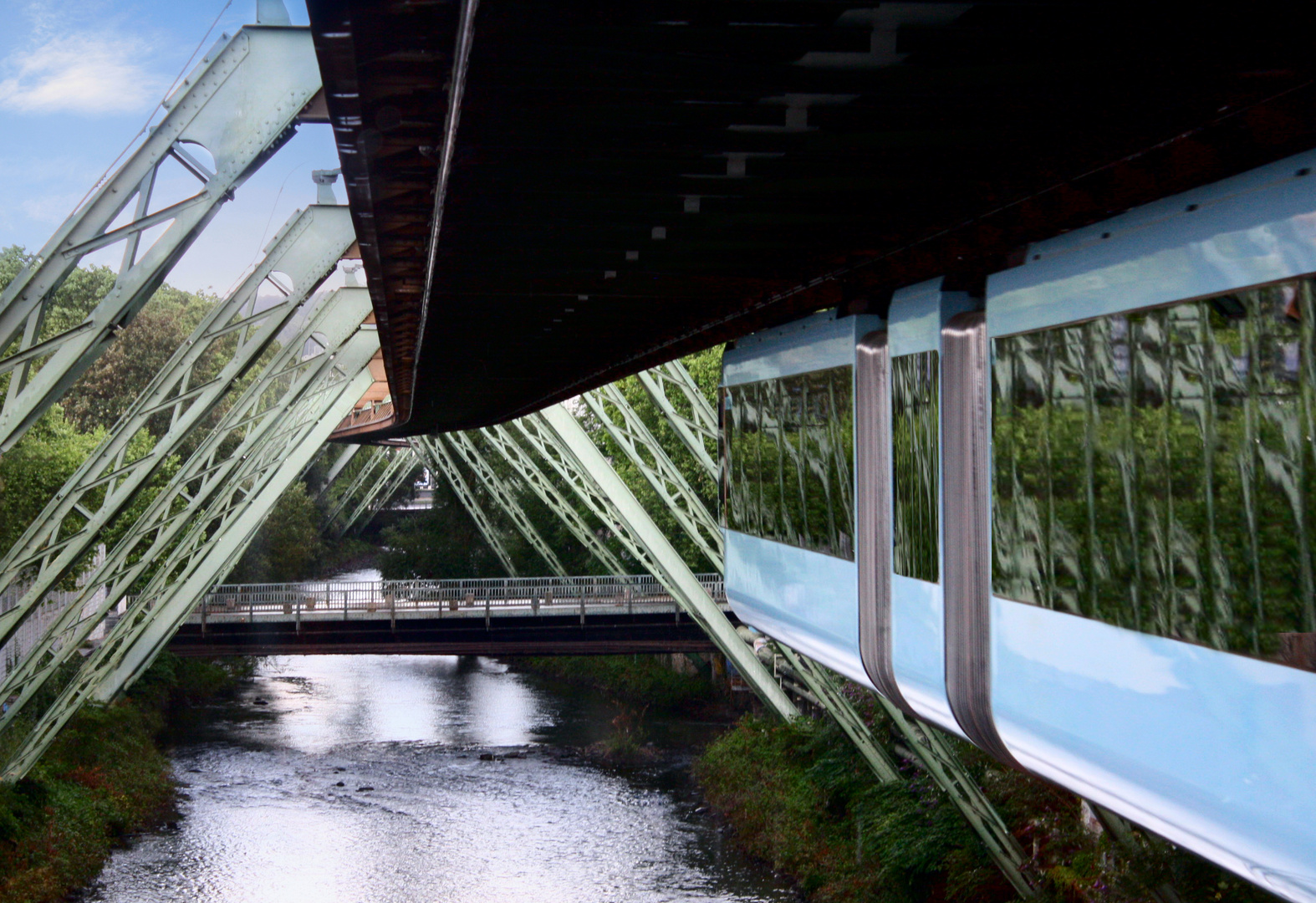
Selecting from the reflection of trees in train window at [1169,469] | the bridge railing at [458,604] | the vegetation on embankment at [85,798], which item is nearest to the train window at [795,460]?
the reflection of trees in train window at [1169,469]

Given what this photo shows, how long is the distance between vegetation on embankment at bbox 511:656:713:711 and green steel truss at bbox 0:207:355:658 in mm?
26189

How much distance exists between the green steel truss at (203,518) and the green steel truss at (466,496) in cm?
1678

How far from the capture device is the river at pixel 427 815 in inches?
900

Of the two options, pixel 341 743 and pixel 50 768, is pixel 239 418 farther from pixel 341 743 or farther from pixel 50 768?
pixel 341 743

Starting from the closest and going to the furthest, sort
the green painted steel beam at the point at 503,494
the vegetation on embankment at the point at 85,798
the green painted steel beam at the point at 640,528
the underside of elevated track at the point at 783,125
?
1. the underside of elevated track at the point at 783,125
2. the green painted steel beam at the point at 640,528
3. the vegetation on embankment at the point at 85,798
4. the green painted steel beam at the point at 503,494

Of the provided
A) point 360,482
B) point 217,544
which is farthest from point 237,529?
point 360,482

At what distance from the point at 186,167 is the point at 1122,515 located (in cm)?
682

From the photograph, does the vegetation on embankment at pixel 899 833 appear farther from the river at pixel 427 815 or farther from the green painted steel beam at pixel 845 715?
→ the river at pixel 427 815

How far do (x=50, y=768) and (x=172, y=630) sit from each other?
12.0 feet

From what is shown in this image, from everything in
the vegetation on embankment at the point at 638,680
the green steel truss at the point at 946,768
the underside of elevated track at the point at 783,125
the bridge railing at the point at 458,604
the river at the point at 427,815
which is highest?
the underside of elevated track at the point at 783,125

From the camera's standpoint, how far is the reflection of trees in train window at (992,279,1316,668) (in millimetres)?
4383

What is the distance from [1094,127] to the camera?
468 cm

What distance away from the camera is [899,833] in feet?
66.7

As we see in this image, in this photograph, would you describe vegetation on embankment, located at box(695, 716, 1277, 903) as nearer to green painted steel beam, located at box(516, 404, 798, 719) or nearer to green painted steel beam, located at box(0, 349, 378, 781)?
green painted steel beam, located at box(516, 404, 798, 719)
